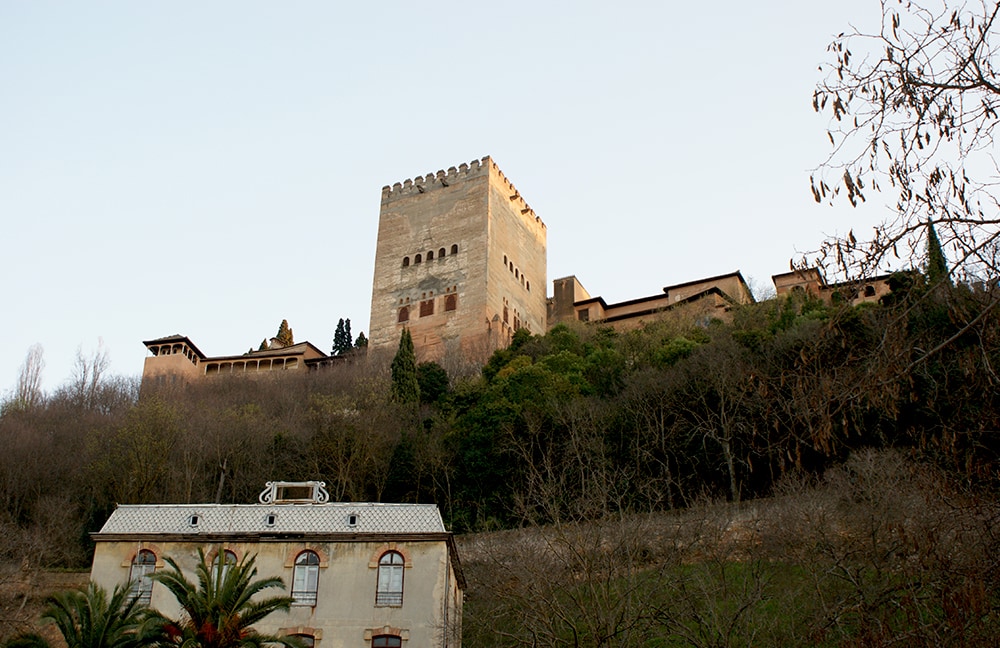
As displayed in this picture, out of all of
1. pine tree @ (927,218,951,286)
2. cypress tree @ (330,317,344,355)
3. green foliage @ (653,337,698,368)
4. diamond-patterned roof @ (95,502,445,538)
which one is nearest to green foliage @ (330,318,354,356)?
cypress tree @ (330,317,344,355)

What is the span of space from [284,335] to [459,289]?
19.0 m

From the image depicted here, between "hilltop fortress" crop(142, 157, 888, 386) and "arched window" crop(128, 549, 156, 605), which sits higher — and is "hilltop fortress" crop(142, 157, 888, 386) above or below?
above

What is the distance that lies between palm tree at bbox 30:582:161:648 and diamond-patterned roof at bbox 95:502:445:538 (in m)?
5.24

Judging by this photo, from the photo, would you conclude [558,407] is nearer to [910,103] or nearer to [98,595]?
[98,595]

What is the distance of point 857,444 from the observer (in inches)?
1127

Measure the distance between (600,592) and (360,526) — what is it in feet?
20.4

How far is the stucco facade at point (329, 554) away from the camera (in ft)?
70.6

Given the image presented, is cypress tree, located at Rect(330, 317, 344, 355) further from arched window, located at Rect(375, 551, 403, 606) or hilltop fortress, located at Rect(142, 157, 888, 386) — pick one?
arched window, located at Rect(375, 551, 403, 606)

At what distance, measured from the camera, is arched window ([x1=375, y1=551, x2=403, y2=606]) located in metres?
21.8

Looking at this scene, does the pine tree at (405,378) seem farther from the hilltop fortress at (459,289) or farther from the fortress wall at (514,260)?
the fortress wall at (514,260)

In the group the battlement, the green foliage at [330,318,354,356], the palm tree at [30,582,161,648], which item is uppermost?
the battlement

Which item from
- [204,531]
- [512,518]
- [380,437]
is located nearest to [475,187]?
[380,437]

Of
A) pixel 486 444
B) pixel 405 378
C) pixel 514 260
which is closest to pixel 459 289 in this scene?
pixel 514 260

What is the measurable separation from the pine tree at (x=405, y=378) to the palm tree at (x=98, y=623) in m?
23.0
